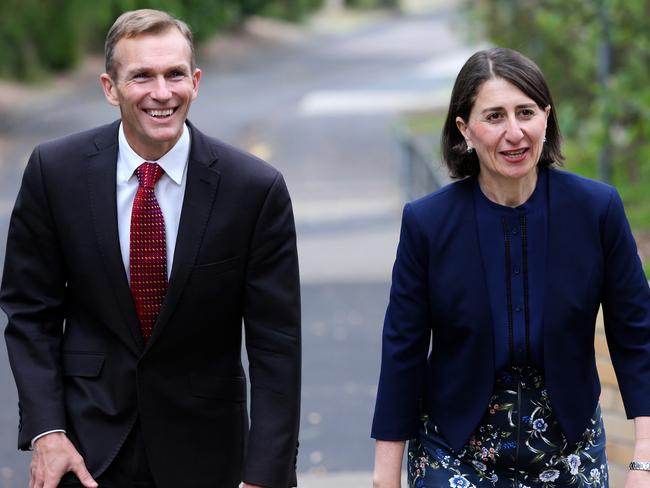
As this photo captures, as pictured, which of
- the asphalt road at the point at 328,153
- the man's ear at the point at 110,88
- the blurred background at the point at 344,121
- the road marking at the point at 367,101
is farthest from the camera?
the road marking at the point at 367,101

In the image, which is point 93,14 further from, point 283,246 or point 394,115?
point 283,246

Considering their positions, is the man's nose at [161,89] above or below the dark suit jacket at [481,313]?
above

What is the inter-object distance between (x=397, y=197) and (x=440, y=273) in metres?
16.1

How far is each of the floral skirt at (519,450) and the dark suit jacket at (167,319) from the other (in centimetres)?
49

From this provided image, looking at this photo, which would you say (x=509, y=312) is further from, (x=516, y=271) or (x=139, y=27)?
(x=139, y=27)

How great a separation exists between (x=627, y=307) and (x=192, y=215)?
1.17 metres

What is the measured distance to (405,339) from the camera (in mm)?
3893

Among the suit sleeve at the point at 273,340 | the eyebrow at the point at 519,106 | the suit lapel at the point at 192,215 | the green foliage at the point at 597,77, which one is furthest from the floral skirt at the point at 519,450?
the green foliage at the point at 597,77

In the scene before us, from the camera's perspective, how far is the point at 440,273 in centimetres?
386

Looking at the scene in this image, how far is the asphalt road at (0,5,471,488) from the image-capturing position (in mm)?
8961

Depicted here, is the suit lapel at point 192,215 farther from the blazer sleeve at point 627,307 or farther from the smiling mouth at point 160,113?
the blazer sleeve at point 627,307

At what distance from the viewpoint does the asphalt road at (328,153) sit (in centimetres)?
896

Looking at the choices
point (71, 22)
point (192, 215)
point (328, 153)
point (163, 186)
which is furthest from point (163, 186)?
point (71, 22)

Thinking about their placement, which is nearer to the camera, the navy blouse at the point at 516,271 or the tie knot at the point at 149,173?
the navy blouse at the point at 516,271
